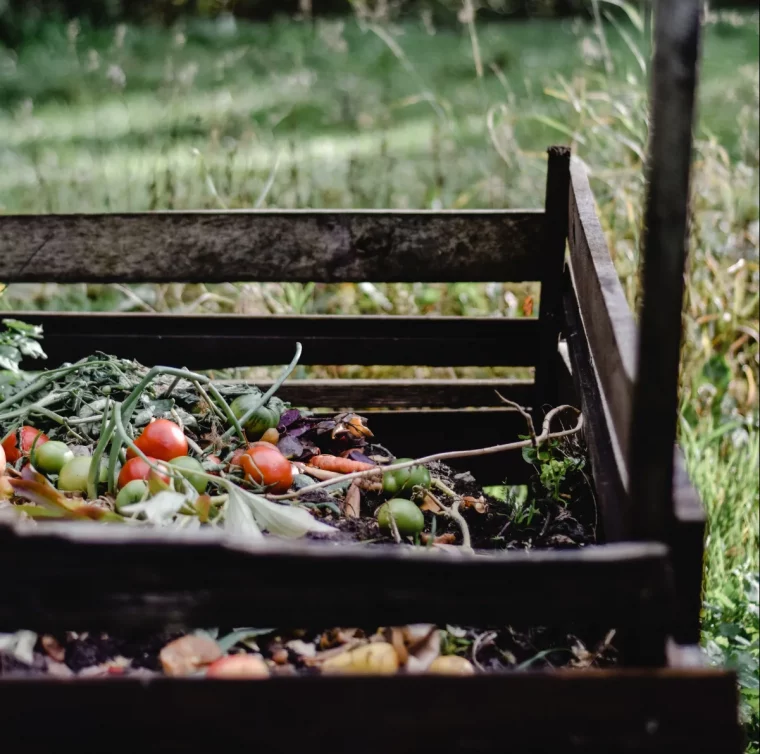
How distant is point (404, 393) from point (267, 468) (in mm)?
1147

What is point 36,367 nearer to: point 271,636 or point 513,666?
point 271,636

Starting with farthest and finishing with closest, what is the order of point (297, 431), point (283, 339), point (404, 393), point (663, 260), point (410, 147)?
point (410, 147), point (404, 393), point (283, 339), point (297, 431), point (663, 260)

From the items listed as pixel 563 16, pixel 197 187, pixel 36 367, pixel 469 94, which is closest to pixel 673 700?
pixel 36 367

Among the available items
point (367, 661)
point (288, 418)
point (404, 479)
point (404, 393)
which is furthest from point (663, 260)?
point (404, 393)

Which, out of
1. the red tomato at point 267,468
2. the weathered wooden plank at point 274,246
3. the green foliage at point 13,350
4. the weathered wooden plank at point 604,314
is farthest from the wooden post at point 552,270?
the green foliage at point 13,350

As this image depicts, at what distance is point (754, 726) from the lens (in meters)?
2.23

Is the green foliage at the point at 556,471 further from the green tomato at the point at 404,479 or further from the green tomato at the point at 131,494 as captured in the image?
the green tomato at the point at 131,494

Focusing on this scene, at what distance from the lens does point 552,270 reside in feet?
8.22

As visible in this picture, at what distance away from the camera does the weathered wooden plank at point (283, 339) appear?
2598 millimetres

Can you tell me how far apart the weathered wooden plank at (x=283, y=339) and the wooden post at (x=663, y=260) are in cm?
160

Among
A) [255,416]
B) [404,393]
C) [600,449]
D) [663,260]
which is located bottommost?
[404,393]

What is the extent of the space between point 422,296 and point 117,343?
1.56 m

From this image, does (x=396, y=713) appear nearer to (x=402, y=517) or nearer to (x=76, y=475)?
(x=402, y=517)

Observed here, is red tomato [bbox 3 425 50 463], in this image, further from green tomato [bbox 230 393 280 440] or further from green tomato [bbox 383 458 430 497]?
green tomato [bbox 383 458 430 497]
